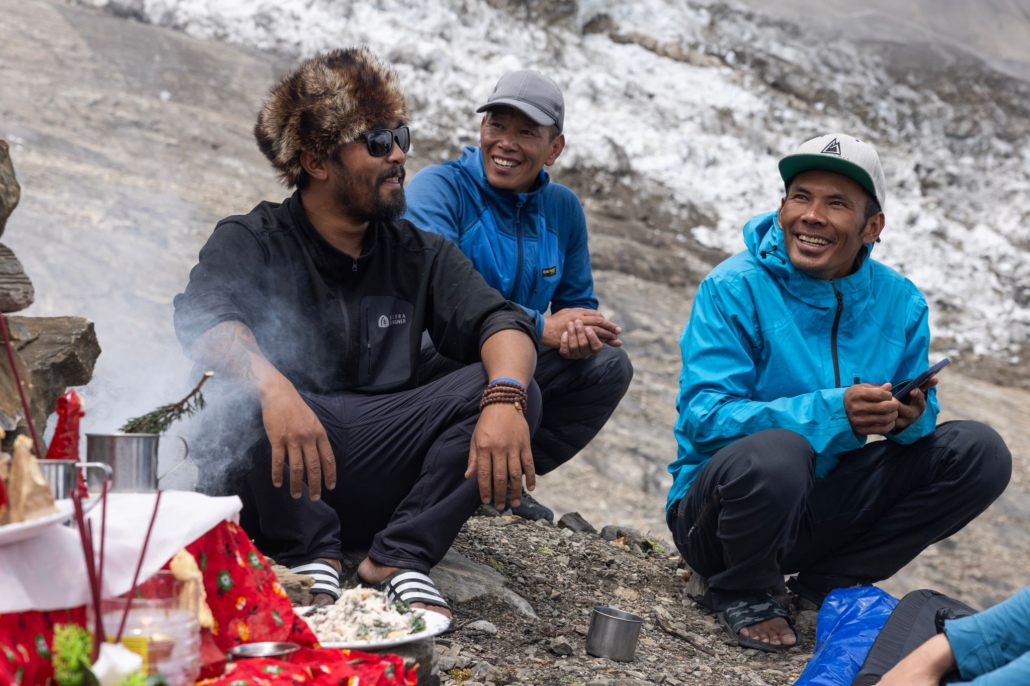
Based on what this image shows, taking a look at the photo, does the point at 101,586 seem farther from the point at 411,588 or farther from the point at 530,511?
the point at 530,511

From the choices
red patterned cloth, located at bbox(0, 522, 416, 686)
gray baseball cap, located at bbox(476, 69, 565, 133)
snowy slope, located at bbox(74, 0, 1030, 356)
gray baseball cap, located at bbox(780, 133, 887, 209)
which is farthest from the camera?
snowy slope, located at bbox(74, 0, 1030, 356)

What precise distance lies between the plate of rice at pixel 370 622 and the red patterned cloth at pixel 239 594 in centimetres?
19

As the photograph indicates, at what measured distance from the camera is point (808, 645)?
377cm

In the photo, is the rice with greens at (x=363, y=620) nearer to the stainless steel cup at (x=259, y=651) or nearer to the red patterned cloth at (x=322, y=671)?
the red patterned cloth at (x=322, y=671)

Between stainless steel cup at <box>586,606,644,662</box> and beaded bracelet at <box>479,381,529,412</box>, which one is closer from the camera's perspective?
beaded bracelet at <box>479,381,529,412</box>

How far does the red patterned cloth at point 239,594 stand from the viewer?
195 centimetres

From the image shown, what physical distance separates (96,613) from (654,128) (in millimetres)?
14185

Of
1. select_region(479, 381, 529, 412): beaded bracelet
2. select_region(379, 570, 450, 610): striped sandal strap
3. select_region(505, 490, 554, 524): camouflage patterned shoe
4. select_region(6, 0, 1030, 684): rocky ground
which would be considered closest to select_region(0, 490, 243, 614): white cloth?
select_region(6, 0, 1030, 684): rocky ground

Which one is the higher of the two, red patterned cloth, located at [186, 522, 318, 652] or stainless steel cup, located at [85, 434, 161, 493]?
stainless steel cup, located at [85, 434, 161, 493]

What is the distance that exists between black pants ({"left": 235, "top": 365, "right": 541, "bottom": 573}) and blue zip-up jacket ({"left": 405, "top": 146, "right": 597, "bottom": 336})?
0.96 meters

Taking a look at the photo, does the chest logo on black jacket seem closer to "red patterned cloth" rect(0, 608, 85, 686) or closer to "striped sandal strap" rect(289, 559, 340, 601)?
"striped sandal strap" rect(289, 559, 340, 601)

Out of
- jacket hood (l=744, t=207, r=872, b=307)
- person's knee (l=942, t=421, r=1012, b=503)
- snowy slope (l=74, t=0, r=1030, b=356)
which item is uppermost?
snowy slope (l=74, t=0, r=1030, b=356)

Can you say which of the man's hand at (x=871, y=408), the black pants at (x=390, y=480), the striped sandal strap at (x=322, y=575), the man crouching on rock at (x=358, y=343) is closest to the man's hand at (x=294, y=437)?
the man crouching on rock at (x=358, y=343)

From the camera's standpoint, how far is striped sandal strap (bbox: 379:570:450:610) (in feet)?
9.75
